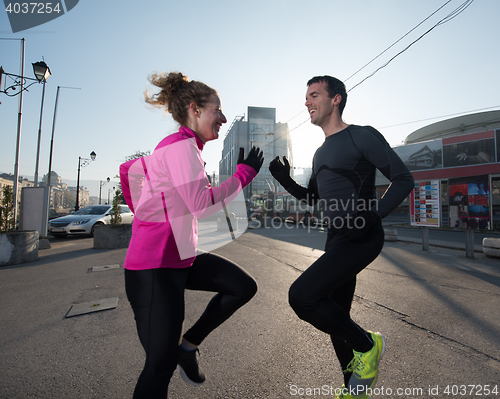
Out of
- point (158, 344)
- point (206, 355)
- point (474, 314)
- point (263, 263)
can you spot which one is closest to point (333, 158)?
point (158, 344)

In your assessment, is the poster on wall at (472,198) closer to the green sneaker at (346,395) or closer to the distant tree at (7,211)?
the green sneaker at (346,395)

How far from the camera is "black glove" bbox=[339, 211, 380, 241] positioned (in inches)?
64.9

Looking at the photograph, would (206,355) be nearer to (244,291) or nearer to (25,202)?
(244,291)

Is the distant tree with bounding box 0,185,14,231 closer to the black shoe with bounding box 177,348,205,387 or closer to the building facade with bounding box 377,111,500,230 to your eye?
the black shoe with bounding box 177,348,205,387

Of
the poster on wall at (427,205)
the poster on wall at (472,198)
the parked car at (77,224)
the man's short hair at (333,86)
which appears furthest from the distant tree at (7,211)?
the poster on wall at (472,198)

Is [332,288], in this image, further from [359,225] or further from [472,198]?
[472,198]

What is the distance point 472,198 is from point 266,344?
16.4m

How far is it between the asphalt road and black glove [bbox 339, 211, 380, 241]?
1.11 metres

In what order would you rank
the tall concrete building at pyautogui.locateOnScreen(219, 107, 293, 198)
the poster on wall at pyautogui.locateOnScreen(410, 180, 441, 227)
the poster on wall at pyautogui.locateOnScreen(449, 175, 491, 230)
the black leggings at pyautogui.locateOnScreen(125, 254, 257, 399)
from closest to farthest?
the black leggings at pyautogui.locateOnScreen(125, 254, 257, 399) < the poster on wall at pyautogui.locateOnScreen(410, 180, 441, 227) < the poster on wall at pyautogui.locateOnScreen(449, 175, 491, 230) < the tall concrete building at pyautogui.locateOnScreen(219, 107, 293, 198)

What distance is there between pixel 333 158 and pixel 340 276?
0.78m

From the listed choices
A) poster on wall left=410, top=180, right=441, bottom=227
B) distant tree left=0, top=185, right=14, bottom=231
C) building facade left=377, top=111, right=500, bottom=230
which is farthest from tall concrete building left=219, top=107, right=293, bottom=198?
distant tree left=0, top=185, right=14, bottom=231

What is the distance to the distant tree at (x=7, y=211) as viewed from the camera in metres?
6.93

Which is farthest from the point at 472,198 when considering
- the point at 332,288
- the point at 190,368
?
the point at 190,368

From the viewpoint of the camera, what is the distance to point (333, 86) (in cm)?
205
